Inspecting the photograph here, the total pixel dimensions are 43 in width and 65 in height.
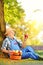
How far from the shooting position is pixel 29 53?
1.59 meters

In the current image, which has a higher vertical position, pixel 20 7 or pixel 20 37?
pixel 20 7

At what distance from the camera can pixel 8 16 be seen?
5.32 ft

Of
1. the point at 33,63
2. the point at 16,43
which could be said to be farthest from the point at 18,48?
the point at 33,63

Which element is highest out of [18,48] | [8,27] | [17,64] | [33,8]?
[33,8]

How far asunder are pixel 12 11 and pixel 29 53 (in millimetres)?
335

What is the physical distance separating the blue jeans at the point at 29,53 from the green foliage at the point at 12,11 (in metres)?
0.22

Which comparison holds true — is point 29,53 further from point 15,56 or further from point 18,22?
point 18,22

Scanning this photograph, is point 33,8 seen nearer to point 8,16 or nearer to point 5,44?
point 8,16

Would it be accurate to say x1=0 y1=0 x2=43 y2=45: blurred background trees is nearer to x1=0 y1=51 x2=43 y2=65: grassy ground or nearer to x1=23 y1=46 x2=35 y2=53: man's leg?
x1=23 y1=46 x2=35 y2=53: man's leg

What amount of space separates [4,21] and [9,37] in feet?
0.41

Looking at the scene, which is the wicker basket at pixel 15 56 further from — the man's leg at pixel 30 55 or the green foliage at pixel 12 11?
the green foliage at pixel 12 11

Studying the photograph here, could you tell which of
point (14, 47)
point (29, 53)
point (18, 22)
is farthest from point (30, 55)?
point (18, 22)

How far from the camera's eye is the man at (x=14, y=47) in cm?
158

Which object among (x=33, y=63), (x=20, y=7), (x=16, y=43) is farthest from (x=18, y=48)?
(x=20, y=7)
